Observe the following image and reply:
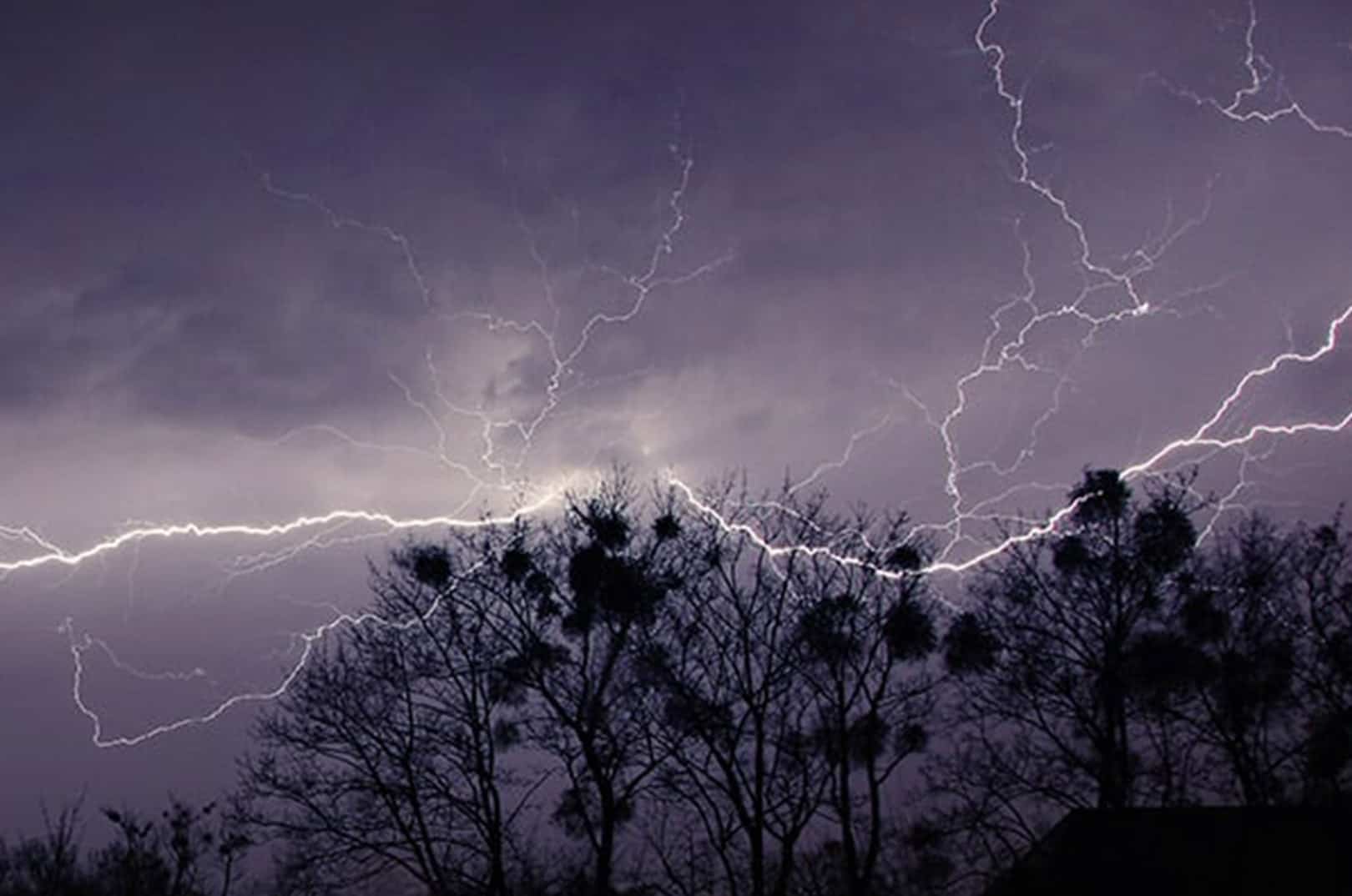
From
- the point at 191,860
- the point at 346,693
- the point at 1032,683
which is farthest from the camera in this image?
the point at 191,860

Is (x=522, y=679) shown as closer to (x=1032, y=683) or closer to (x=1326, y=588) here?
(x=1032, y=683)

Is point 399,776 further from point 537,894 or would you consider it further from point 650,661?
point 650,661

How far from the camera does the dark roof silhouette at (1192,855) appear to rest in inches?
510

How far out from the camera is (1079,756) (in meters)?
19.6

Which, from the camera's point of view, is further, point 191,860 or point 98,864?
point 98,864

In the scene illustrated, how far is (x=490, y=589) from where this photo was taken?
19234 mm

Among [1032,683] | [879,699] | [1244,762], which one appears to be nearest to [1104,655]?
[1032,683]

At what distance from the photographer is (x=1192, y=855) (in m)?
13.4

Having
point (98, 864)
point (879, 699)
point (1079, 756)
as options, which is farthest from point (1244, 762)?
→ point (98, 864)

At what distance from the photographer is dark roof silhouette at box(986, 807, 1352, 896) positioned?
1296 centimetres

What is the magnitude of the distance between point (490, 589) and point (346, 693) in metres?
3.07

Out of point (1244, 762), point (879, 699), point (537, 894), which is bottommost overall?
point (537, 894)

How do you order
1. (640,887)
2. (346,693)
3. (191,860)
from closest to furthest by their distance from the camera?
(640,887), (346,693), (191,860)

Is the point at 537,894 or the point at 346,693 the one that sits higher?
the point at 346,693
